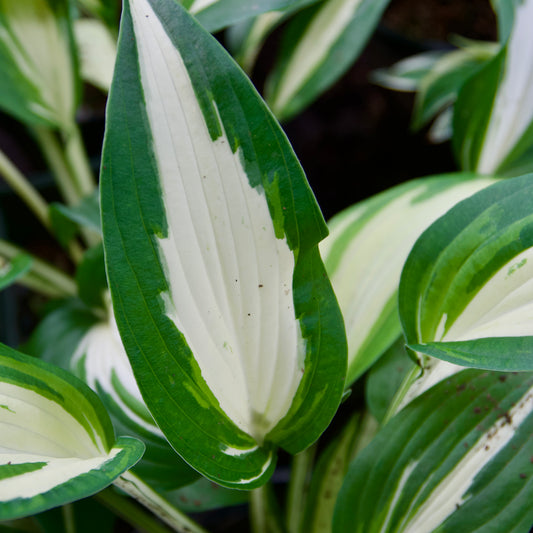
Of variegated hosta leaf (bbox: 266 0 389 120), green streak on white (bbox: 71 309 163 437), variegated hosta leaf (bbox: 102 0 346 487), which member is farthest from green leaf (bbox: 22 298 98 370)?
variegated hosta leaf (bbox: 266 0 389 120)

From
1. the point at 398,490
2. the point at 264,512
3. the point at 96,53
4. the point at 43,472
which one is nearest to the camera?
the point at 43,472

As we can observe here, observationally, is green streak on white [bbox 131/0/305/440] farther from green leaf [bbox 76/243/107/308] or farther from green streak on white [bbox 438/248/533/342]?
green leaf [bbox 76/243/107/308]

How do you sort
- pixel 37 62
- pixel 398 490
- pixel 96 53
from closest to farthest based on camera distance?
1. pixel 398 490
2. pixel 37 62
3. pixel 96 53

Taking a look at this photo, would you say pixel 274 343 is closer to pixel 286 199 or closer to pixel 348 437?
pixel 286 199

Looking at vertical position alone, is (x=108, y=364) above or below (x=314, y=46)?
below

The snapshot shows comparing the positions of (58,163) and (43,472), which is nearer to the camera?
(43,472)

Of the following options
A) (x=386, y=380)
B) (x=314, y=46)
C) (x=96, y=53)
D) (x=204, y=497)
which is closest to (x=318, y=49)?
(x=314, y=46)

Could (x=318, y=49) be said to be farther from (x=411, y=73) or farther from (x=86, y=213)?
(x=86, y=213)

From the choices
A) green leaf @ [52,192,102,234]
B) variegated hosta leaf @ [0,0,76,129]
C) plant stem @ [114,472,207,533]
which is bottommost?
plant stem @ [114,472,207,533]
